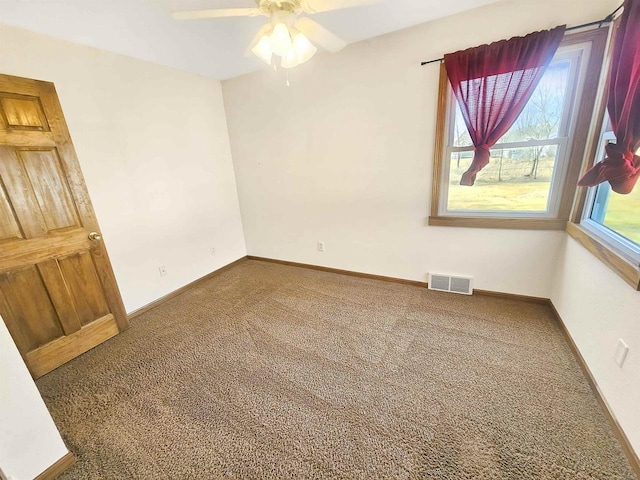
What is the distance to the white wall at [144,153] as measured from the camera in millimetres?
2094

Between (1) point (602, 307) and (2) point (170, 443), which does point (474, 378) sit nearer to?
(1) point (602, 307)

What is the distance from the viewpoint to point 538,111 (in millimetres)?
2045

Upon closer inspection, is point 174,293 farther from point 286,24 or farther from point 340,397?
point 286,24

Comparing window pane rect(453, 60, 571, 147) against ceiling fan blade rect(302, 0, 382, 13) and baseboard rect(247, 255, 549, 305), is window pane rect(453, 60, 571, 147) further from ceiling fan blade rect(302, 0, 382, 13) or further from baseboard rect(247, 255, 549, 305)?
ceiling fan blade rect(302, 0, 382, 13)

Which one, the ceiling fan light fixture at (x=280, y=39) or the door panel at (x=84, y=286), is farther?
the door panel at (x=84, y=286)

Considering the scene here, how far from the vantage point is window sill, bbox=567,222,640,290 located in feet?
4.06

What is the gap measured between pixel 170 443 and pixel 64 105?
258cm

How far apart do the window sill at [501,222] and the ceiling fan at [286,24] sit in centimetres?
175

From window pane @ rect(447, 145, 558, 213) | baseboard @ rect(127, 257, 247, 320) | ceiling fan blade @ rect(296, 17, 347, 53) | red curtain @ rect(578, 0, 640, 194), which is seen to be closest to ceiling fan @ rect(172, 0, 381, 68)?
ceiling fan blade @ rect(296, 17, 347, 53)

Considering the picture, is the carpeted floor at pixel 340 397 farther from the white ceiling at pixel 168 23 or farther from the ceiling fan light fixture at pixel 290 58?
the white ceiling at pixel 168 23

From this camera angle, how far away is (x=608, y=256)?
1.45 meters

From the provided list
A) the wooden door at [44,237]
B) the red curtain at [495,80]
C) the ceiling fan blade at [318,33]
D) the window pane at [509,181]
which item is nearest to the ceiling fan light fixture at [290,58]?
the ceiling fan blade at [318,33]

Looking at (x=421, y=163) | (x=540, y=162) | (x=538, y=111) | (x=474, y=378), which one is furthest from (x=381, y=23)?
(x=474, y=378)

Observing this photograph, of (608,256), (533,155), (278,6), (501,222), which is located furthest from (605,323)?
(278,6)
